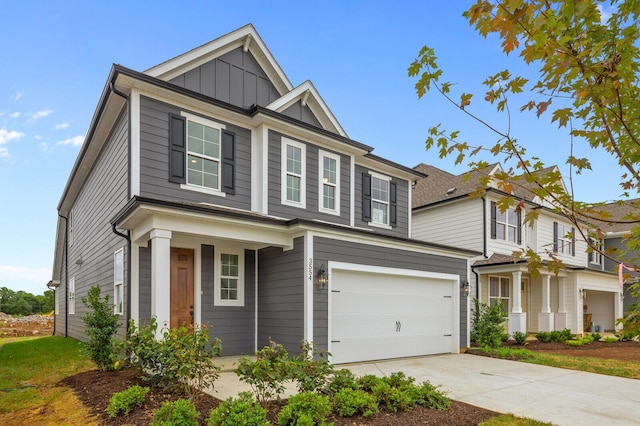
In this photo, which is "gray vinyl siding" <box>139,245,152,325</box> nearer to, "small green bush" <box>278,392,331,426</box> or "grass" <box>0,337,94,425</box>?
"grass" <box>0,337,94,425</box>

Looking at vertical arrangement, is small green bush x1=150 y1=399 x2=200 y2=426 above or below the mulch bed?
A: above

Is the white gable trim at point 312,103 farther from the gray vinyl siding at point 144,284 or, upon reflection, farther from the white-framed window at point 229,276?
the gray vinyl siding at point 144,284

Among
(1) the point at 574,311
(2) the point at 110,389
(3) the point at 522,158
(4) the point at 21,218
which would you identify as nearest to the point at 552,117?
(3) the point at 522,158

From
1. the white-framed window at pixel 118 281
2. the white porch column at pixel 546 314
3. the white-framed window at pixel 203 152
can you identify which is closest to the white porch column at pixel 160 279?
the white-framed window at pixel 203 152

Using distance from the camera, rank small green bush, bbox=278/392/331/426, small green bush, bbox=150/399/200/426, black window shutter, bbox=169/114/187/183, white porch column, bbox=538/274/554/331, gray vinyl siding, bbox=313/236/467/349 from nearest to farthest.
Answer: small green bush, bbox=150/399/200/426, small green bush, bbox=278/392/331/426, gray vinyl siding, bbox=313/236/467/349, black window shutter, bbox=169/114/187/183, white porch column, bbox=538/274/554/331

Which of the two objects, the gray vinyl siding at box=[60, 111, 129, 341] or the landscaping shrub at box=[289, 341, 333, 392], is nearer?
the landscaping shrub at box=[289, 341, 333, 392]

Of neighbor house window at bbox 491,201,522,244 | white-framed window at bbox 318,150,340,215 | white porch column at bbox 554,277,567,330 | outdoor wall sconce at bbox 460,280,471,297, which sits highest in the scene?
white-framed window at bbox 318,150,340,215

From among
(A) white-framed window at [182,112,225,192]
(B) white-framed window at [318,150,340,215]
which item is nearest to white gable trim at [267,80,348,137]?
(B) white-framed window at [318,150,340,215]

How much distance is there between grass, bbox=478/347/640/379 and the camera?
919 cm

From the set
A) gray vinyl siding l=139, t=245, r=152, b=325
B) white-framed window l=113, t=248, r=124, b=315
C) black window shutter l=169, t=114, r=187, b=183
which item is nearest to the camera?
gray vinyl siding l=139, t=245, r=152, b=325

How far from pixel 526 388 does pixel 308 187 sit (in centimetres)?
660

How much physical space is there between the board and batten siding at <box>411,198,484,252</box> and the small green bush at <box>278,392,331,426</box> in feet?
41.2

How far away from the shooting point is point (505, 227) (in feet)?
55.7

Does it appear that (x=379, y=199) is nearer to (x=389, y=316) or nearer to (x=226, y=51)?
(x=389, y=316)
